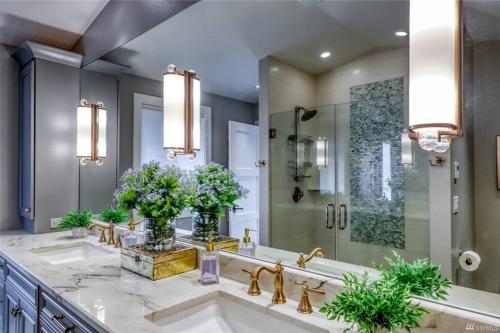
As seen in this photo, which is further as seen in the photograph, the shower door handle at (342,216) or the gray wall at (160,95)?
the gray wall at (160,95)

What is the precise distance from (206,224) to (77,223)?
124cm

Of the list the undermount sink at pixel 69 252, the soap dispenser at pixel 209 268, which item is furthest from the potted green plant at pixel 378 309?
the undermount sink at pixel 69 252

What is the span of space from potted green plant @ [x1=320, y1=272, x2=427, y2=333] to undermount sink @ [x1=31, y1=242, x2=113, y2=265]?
5.45 ft

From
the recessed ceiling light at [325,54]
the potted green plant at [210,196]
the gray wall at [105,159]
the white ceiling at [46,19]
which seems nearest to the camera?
the recessed ceiling light at [325,54]

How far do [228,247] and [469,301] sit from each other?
102cm

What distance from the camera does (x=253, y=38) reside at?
159 centimetres

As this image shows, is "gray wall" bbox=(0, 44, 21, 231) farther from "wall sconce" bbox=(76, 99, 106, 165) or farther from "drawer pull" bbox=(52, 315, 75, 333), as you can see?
"drawer pull" bbox=(52, 315, 75, 333)

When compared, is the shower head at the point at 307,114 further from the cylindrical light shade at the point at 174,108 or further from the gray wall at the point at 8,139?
the gray wall at the point at 8,139

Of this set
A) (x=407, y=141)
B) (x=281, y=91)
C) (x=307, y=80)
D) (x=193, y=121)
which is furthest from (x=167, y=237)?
(x=407, y=141)

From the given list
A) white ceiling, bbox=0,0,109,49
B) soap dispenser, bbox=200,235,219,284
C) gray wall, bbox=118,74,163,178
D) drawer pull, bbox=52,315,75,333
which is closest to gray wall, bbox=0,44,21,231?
white ceiling, bbox=0,0,109,49

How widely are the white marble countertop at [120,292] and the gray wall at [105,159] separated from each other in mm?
821

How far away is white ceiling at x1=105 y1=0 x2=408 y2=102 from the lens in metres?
1.21

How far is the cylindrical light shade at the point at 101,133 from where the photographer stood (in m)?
2.52

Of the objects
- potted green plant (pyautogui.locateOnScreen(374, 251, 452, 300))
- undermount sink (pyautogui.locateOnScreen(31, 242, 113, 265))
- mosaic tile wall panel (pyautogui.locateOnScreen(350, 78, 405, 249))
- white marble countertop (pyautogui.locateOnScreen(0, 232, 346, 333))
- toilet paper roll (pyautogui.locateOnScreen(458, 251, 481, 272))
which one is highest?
mosaic tile wall panel (pyautogui.locateOnScreen(350, 78, 405, 249))
